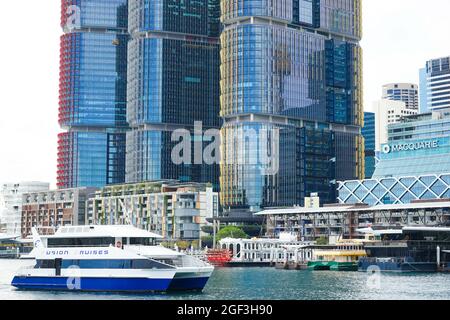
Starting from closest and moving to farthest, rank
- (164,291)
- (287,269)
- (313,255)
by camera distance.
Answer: (164,291), (287,269), (313,255)

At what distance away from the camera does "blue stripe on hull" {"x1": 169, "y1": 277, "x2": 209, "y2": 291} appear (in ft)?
269

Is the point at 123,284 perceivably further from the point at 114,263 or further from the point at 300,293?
the point at 300,293

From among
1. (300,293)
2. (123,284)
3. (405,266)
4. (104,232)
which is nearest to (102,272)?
(123,284)

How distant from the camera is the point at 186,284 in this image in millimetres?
83250

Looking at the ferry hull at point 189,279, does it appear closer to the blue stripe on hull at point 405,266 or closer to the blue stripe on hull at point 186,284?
the blue stripe on hull at point 186,284

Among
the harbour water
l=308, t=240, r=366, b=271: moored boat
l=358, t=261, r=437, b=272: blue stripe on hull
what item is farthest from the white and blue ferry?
l=308, t=240, r=366, b=271: moored boat

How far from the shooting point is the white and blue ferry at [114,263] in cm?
8162

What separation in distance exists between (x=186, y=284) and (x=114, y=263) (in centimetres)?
733

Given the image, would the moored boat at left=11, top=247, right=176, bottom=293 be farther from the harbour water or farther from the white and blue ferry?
the harbour water
